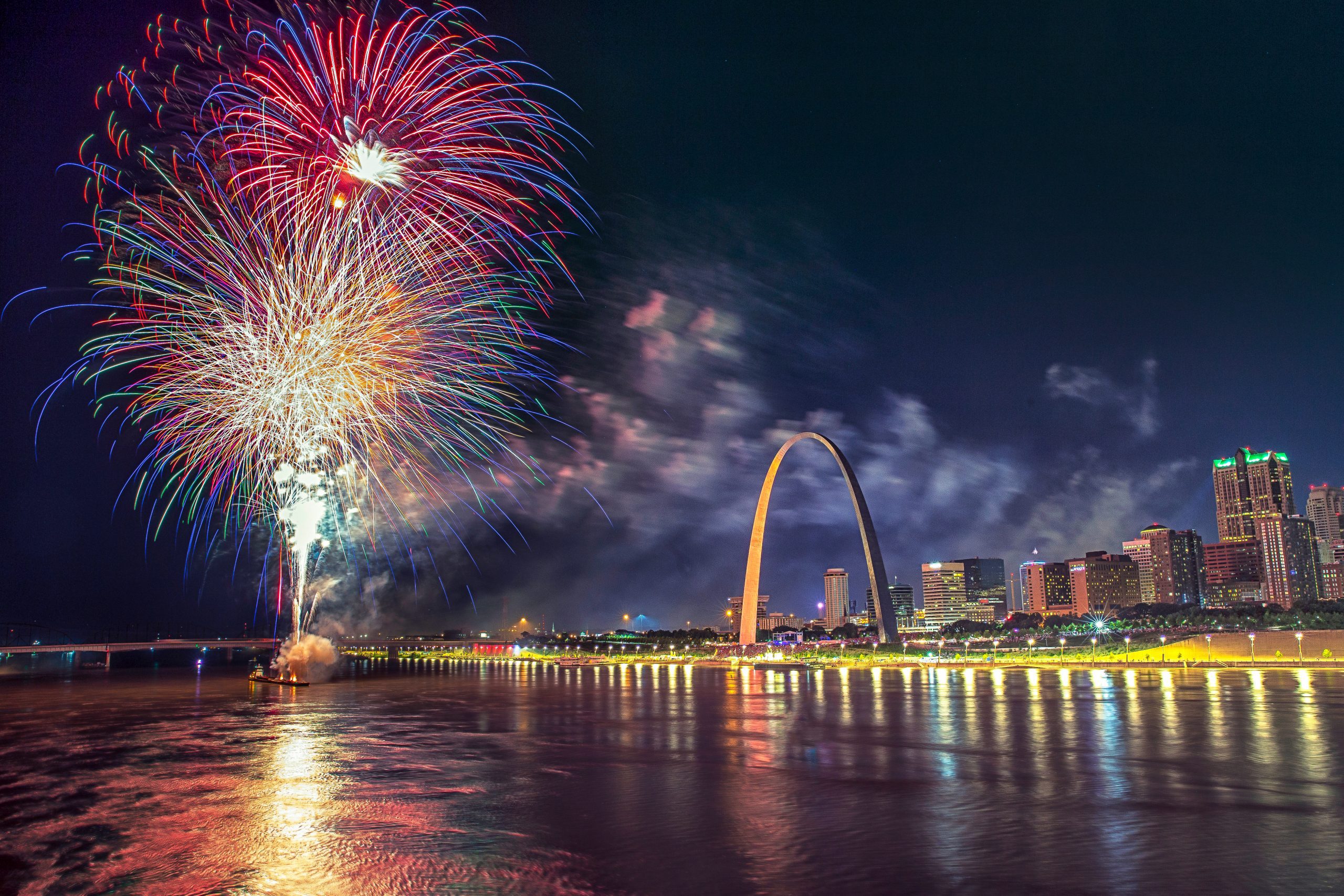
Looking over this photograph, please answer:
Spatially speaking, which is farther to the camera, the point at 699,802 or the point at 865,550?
the point at 865,550

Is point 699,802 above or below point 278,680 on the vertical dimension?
above

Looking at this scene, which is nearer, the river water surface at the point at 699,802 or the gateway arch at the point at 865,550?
the river water surface at the point at 699,802

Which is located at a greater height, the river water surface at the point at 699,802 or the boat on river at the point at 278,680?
the river water surface at the point at 699,802

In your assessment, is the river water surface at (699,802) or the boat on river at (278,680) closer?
the river water surface at (699,802)

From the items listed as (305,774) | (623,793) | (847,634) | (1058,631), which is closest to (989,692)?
(623,793)

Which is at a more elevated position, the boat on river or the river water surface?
the river water surface
